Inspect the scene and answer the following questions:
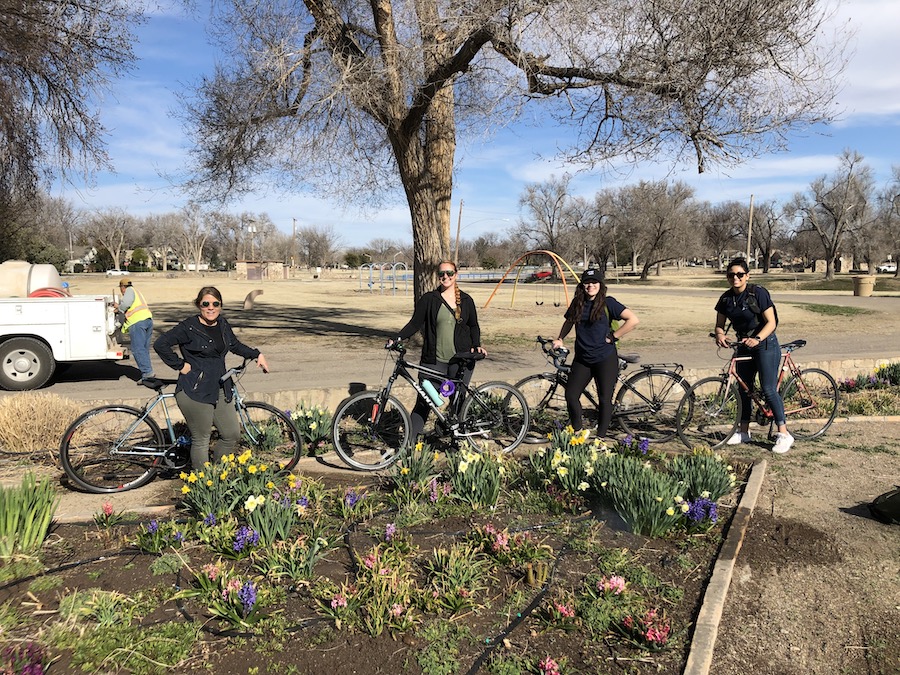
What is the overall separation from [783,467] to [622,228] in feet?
229

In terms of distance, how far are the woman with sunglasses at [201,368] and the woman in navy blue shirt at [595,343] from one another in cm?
299

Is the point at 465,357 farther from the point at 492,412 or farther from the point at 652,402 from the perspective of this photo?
the point at 652,402

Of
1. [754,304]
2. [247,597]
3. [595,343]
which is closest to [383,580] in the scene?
[247,597]

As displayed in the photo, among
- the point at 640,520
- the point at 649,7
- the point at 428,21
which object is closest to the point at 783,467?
the point at 640,520

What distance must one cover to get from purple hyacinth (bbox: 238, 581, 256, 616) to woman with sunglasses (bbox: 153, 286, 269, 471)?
2115 mm

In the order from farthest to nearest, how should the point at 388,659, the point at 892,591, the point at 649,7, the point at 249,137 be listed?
the point at 249,137 → the point at 649,7 → the point at 892,591 → the point at 388,659

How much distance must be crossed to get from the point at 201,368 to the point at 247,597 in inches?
90.2

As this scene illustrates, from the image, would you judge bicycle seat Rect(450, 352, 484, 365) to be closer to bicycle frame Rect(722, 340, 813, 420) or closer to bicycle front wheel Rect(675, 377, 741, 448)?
bicycle front wheel Rect(675, 377, 741, 448)

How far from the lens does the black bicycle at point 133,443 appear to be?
4973 mm

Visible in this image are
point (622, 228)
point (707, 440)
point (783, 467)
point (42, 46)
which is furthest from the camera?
point (622, 228)

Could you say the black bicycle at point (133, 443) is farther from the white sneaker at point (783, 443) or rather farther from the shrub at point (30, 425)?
the white sneaker at point (783, 443)

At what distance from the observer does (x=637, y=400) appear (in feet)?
22.0

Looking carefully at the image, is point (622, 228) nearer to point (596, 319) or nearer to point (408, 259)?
point (408, 259)

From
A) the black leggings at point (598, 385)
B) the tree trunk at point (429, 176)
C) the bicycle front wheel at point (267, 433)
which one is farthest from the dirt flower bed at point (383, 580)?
the tree trunk at point (429, 176)
